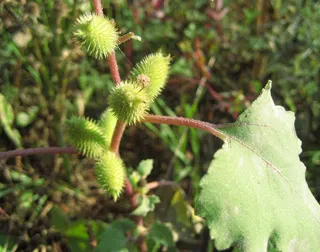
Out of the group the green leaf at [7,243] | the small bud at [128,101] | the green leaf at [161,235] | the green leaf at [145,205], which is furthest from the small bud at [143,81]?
the green leaf at [7,243]

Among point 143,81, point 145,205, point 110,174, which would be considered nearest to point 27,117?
point 145,205

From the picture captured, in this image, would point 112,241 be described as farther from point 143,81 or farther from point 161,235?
point 143,81

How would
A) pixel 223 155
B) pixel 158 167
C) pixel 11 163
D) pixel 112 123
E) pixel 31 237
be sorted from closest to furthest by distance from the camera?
pixel 223 155, pixel 112 123, pixel 31 237, pixel 11 163, pixel 158 167

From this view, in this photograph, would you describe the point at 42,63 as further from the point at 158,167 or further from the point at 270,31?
the point at 270,31

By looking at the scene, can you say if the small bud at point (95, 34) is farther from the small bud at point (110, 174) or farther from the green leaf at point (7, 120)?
the green leaf at point (7, 120)

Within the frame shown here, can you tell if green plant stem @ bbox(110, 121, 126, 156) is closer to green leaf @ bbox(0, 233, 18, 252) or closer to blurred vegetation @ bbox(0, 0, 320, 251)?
blurred vegetation @ bbox(0, 0, 320, 251)

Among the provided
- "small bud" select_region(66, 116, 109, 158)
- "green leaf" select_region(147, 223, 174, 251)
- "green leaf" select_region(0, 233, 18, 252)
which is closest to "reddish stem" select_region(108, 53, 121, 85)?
"small bud" select_region(66, 116, 109, 158)

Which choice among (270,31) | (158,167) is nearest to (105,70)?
(158,167)
